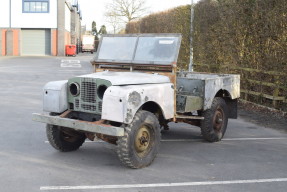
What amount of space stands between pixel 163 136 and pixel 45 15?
131 feet

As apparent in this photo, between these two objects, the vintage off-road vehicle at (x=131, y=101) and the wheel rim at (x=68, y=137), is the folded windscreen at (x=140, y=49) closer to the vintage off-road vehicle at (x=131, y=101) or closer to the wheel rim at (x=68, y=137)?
the vintage off-road vehicle at (x=131, y=101)

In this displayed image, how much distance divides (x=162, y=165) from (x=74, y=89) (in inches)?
68.1

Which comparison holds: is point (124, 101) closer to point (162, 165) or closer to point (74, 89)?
point (74, 89)

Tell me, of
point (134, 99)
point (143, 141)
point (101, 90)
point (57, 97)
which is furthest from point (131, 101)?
point (57, 97)

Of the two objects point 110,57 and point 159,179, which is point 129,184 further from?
point 110,57

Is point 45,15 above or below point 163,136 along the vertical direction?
above

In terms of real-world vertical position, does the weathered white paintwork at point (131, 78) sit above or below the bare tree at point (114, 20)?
below

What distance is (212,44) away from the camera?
48.4 ft

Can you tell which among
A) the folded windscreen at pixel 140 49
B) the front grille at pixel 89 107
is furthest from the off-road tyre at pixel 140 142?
the folded windscreen at pixel 140 49

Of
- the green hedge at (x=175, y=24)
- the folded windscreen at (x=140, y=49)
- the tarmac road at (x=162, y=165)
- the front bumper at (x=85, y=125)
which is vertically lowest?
the tarmac road at (x=162, y=165)

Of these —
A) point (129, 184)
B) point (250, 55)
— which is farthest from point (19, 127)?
point (250, 55)

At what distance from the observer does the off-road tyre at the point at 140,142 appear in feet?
18.4

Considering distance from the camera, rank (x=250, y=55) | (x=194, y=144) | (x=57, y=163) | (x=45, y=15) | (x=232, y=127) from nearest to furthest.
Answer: (x=57, y=163) → (x=194, y=144) → (x=232, y=127) → (x=250, y=55) → (x=45, y=15)

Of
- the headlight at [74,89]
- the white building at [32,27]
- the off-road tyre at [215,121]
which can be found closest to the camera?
the headlight at [74,89]
